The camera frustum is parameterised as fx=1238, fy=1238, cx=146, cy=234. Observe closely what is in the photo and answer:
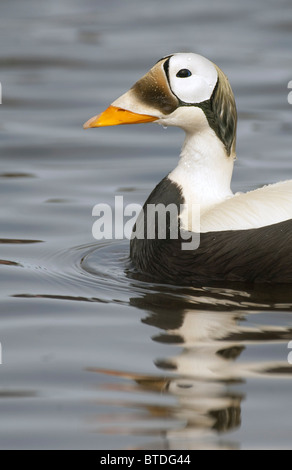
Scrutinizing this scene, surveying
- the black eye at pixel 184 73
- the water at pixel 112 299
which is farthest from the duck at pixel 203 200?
the water at pixel 112 299

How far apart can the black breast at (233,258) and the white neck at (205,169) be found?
0.28 meters

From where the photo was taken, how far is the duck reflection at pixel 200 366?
4.43 metres

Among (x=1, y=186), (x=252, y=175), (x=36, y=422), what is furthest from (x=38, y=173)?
(x=36, y=422)

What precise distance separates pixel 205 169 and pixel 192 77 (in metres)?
0.47

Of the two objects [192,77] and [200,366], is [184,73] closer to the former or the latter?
[192,77]

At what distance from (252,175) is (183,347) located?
3596mm

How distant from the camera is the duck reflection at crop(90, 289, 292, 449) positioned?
4.43 meters

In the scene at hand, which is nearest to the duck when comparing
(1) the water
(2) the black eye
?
(2) the black eye

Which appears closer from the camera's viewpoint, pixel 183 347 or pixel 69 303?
pixel 183 347

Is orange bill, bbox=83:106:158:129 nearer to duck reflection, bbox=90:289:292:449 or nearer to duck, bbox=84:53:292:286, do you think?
duck, bbox=84:53:292:286

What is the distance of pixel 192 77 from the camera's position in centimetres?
625

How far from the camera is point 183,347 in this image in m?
5.23

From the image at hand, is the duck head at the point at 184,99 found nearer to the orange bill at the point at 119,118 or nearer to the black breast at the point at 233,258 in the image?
the orange bill at the point at 119,118

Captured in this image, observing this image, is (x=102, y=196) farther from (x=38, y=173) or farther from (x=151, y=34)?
(x=151, y=34)
